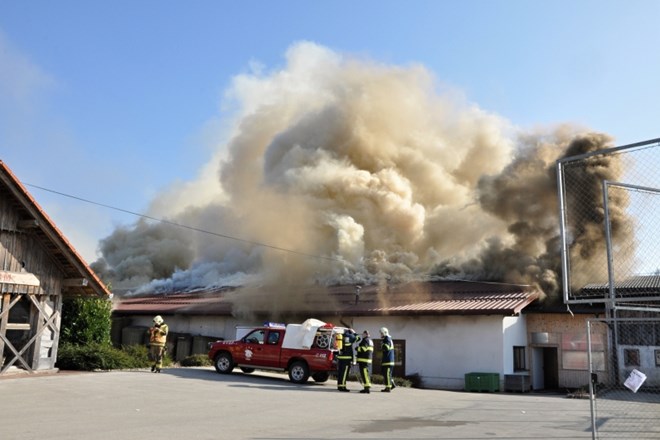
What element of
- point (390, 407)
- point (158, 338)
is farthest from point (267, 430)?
point (158, 338)

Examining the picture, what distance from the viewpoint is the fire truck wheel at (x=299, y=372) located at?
18.2 meters

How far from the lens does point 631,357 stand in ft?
69.3

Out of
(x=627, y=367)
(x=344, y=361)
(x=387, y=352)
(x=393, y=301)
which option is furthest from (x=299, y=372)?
(x=627, y=367)

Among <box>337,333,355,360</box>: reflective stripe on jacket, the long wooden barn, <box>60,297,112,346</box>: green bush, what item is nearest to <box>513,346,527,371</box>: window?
<box>337,333,355,360</box>: reflective stripe on jacket

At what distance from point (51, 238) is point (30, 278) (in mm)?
1209

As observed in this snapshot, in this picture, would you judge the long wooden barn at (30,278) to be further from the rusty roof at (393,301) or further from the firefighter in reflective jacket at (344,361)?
the rusty roof at (393,301)

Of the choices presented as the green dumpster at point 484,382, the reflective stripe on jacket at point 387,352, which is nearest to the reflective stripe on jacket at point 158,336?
the reflective stripe on jacket at point 387,352

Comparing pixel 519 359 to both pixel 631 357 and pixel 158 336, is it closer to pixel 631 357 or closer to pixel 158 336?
pixel 631 357

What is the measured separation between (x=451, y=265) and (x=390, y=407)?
59.7ft

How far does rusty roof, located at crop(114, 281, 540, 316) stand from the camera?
74.8 feet

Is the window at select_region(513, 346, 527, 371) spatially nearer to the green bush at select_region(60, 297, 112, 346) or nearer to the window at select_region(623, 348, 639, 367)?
the window at select_region(623, 348, 639, 367)

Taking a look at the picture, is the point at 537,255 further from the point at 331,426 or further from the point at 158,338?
the point at 331,426

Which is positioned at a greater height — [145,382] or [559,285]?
[559,285]

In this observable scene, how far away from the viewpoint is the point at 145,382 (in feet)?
51.6
